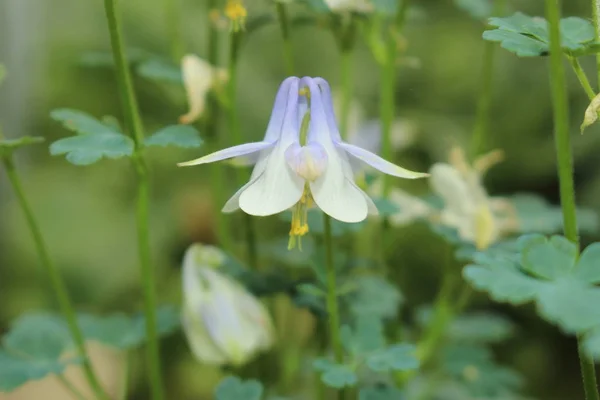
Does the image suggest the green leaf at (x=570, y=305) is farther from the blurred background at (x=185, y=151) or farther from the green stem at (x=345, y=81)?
the blurred background at (x=185, y=151)

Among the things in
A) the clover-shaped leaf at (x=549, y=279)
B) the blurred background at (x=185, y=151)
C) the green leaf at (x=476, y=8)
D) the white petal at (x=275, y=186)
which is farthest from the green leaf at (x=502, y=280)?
the blurred background at (x=185, y=151)

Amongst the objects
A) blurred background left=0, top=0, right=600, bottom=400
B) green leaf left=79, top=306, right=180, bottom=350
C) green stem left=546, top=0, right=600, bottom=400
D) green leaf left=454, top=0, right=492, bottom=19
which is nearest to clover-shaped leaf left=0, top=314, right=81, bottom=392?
green leaf left=79, top=306, right=180, bottom=350

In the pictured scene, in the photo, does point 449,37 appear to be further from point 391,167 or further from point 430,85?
point 391,167

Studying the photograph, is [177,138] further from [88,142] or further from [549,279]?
[549,279]

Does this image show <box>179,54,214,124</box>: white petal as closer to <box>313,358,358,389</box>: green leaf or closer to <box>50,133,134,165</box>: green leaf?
<box>50,133,134,165</box>: green leaf

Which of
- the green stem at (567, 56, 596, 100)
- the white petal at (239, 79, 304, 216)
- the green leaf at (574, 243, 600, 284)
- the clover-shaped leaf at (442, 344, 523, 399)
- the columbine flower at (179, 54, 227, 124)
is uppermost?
the green stem at (567, 56, 596, 100)

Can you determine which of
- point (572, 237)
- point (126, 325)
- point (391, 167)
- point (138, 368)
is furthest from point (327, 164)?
point (138, 368)

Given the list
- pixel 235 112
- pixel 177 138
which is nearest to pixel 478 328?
pixel 235 112
